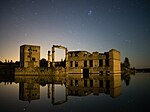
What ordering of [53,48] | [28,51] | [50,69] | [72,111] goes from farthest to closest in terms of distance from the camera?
[28,51], [53,48], [50,69], [72,111]

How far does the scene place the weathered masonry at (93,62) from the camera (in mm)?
51188

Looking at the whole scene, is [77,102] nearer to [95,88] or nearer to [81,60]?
[95,88]

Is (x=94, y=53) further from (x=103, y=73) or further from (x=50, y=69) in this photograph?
(x=50, y=69)

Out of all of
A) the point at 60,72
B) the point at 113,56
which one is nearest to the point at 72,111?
the point at 60,72

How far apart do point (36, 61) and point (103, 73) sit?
68.6 ft

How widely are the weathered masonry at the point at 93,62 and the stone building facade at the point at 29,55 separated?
35.6ft

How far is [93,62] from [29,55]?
19.4 m

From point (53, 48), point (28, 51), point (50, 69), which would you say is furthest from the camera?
point (28, 51)

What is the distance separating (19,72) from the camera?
46.6 m

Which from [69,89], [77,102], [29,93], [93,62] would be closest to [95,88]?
[69,89]

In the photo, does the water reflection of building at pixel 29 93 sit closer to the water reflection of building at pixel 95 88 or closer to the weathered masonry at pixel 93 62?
the water reflection of building at pixel 95 88

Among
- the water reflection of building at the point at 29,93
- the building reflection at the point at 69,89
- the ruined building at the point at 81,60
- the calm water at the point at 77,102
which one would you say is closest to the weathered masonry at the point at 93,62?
the ruined building at the point at 81,60

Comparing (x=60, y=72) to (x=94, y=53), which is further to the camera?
(x=94, y=53)

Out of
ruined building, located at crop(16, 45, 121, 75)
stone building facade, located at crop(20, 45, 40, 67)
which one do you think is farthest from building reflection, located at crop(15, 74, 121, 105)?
stone building facade, located at crop(20, 45, 40, 67)
